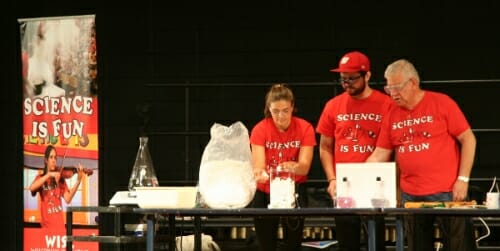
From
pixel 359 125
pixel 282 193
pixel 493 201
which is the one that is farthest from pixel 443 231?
pixel 282 193

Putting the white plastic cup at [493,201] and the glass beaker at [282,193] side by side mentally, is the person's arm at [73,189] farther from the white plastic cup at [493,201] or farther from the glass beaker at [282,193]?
the white plastic cup at [493,201]

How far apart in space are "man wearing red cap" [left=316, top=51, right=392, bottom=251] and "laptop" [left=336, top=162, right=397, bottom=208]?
22.3 inches

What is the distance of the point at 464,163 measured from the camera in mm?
4168

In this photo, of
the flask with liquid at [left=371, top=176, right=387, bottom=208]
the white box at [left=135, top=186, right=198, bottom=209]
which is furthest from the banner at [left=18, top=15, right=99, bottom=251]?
the flask with liquid at [left=371, top=176, right=387, bottom=208]

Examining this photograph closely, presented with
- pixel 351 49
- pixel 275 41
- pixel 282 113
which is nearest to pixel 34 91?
pixel 275 41

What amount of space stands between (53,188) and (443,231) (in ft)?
11.3

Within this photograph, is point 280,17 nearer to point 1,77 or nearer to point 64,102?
point 64,102

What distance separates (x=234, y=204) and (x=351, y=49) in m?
3.01

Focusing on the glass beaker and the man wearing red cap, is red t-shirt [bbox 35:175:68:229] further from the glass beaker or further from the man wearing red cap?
the glass beaker

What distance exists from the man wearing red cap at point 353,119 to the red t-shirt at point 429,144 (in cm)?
21

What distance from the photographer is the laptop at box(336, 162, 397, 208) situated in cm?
379

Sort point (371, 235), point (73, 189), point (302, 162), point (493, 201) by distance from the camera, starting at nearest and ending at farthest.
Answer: point (371, 235), point (493, 201), point (302, 162), point (73, 189)

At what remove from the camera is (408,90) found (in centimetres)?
428

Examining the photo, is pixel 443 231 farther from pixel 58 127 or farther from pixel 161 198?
pixel 58 127
